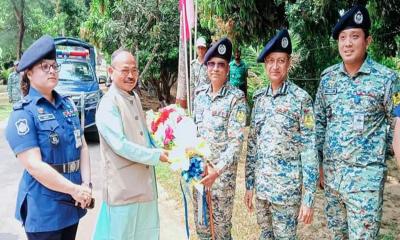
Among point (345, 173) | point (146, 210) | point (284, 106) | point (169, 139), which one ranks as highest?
point (284, 106)

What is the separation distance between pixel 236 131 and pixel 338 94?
74 cm

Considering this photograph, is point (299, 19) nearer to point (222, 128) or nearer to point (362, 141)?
point (222, 128)

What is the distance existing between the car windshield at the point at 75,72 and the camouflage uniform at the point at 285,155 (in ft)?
23.8

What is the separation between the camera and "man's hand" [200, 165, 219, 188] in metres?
2.74

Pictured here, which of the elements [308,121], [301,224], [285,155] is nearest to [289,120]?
[308,121]

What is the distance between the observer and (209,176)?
2.76 m

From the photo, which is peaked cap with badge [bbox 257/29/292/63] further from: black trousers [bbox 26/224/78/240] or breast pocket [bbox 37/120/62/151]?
black trousers [bbox 26/224/78/240]

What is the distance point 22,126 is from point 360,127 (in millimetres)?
1977

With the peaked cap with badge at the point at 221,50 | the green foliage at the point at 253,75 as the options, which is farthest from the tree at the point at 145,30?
the peaked cap with badge at the point at 221,50

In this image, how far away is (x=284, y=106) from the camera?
2.64m

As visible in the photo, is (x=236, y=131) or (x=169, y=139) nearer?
(x=169, y=139)

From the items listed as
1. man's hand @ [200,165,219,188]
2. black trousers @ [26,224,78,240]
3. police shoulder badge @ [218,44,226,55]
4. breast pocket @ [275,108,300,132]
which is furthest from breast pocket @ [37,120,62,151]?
breast pocket @ [275,108,300,132]

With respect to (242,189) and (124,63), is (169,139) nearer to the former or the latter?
(124,63)

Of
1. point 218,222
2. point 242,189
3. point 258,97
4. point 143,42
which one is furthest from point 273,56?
point 143,42
